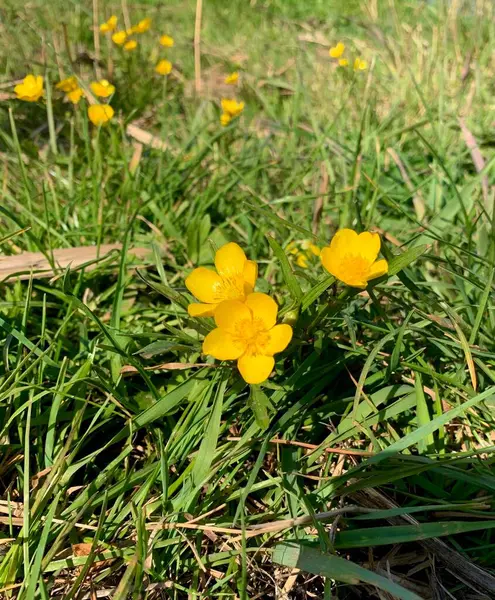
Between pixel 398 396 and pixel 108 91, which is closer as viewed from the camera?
pixel 398 396

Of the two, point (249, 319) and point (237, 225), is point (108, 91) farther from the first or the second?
point (249, 319)

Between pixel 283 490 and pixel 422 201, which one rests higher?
pixel 422 201

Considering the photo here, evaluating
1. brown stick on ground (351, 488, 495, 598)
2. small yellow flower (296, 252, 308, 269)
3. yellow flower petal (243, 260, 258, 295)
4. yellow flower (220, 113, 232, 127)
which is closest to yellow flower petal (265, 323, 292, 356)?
yellow flower petal (243, 260, 258, 295)

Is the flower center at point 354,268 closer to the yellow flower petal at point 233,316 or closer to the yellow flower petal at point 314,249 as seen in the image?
the yellow flower petal at point 233,316

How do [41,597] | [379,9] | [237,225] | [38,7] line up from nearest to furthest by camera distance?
[41,597] < [237,225] < [38,7] < [379,9]

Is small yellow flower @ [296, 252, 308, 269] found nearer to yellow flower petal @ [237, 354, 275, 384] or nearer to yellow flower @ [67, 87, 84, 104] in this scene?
yellow flower petal @ [237, 354, 275, 384]

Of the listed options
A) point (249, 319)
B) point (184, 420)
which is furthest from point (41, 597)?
point (249, 319)

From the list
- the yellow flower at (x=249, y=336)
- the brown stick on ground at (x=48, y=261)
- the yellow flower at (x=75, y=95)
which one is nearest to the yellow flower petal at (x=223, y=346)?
the yellow flower at (x=249, y=336)
